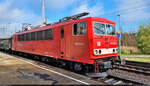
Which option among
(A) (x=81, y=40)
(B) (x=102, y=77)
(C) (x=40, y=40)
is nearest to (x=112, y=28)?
(A) (x=81, y=40)

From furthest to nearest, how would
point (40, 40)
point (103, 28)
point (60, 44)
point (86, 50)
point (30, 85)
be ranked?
1. point (40, 40)
2. point (60, 44)
3. point (103, 28)
4. point (86, 50)
5. point (30, 85)

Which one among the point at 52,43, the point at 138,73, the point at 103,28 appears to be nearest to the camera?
the point at 103,28

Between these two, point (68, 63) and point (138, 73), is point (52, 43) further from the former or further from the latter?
point (138, 73)

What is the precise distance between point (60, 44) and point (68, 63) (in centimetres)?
141

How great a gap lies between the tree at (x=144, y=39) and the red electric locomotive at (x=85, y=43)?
2382cm

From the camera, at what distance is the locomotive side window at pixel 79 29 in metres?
7.01

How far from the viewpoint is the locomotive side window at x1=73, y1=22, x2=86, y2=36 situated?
7012mm

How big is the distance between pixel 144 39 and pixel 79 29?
86.2ft

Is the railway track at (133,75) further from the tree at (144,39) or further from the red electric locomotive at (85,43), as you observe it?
the tree at (144,39)

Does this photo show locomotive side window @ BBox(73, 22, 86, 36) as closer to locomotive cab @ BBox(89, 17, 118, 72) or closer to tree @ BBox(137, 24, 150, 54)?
locomotive cab @ BBox(89, 17, 118, 72)

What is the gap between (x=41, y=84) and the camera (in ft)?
18.1

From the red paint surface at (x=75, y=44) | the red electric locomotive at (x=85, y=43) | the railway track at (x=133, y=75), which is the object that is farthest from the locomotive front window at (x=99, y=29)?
the railway track at (x=133, y=75)

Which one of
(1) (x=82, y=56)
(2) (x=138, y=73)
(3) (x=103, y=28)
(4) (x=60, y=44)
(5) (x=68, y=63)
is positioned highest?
(3) (x=103, y=28)

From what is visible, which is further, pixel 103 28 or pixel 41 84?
pixel 103 28
